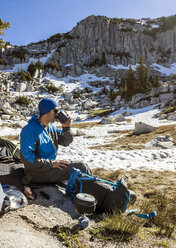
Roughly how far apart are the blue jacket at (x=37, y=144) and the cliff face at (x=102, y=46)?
93.8m

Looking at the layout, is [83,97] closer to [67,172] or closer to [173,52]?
[67,172]

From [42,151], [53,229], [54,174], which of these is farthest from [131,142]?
[53,229]

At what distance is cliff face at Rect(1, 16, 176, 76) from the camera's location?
97625 mm

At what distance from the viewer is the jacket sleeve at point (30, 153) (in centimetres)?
314

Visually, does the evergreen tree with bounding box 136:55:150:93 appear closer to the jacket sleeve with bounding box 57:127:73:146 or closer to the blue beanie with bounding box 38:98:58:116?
the jacket sleeve with bounding box 57:127:73:146

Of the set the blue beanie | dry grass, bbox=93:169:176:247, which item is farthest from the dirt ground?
the blue beanie

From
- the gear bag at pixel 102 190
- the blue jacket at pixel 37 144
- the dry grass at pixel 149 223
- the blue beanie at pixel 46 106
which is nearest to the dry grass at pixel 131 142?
the dry grass at pixel 149 223

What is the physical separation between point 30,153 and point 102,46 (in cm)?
11464

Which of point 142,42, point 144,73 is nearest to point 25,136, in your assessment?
point 144,73

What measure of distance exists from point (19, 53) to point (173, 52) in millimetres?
99523

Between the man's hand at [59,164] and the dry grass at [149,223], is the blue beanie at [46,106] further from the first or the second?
the dry grass at [149,223]

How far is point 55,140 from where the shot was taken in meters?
3.85

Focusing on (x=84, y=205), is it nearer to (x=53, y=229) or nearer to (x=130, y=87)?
(x=53, y=229)

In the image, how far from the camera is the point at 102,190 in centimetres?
304
